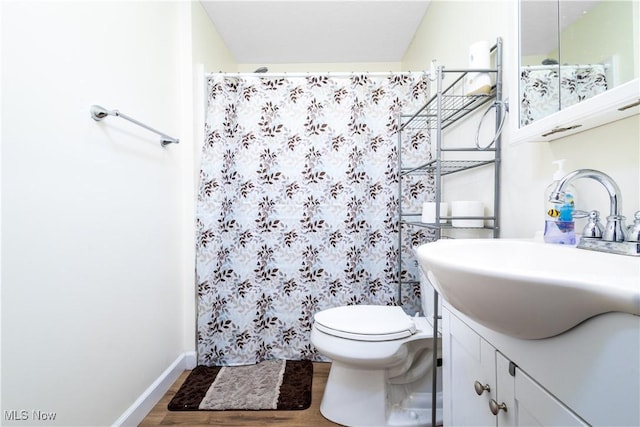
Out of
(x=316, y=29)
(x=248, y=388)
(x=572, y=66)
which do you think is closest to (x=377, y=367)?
(x=248, y=388)

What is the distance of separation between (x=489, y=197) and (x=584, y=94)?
0.58 meters

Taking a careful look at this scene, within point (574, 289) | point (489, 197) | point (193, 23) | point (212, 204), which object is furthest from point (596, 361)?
point (193, 23)

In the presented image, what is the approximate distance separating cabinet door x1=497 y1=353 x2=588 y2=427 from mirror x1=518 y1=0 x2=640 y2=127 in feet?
2.16

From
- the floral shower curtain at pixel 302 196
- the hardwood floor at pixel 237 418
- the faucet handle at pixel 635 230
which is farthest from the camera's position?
the floral shower curtain at pixel 302 196

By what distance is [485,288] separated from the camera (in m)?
0.47

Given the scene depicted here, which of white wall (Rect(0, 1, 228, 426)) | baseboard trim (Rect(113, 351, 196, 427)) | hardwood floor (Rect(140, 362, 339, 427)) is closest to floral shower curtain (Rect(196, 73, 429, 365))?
baseboard trim (Rect(113, 351, 196, 427))

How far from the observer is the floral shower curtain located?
72.6 inches

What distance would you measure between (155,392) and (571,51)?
2085 mm

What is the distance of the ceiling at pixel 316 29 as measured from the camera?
1.96m

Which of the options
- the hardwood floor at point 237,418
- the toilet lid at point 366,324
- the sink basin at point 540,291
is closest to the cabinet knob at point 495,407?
the sink basin at point 540,291

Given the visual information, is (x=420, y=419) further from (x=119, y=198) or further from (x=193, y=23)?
(x=193, y=23)

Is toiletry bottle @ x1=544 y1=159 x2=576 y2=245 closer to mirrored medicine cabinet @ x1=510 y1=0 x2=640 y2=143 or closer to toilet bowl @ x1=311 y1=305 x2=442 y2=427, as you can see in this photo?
mirrored medicine cabinet @ x1=510 y1=0 x2=640 y2=143

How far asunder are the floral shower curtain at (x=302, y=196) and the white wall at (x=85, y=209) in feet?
1.07

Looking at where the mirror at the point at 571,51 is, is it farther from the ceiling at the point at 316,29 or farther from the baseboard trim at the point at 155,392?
the baseboard trim at the point at 155,392
